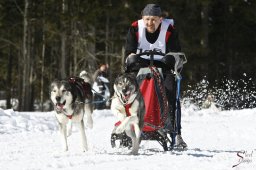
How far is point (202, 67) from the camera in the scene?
28562 millimetres

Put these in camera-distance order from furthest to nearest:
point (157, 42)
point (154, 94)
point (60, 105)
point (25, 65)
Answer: point (25, 65), point (157, 42), point (154, 94), point (60, 105)

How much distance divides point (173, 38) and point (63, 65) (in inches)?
706

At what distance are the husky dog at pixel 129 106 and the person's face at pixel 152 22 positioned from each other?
87 centimetres

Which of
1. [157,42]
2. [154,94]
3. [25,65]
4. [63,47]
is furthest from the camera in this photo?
[25,65]

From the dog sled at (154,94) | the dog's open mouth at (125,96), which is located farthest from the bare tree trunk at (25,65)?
the dog's open mouth at (125,96)

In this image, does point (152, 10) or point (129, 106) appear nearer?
point (129, 106)

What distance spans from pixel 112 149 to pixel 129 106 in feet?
3.32

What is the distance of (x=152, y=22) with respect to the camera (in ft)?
23.9

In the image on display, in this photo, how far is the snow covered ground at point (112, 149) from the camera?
18.7ft

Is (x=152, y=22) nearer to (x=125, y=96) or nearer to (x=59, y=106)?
(x=125, y=96)

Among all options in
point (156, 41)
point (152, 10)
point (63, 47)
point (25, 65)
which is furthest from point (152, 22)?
point (25, 65)

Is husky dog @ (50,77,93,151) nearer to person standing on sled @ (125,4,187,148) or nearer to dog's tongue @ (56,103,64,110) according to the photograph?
dog's tongue @ (56,103,64,110)

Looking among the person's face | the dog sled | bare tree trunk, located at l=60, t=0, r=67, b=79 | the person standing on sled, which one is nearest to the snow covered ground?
the dog sled

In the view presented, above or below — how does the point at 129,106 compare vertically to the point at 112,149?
above
